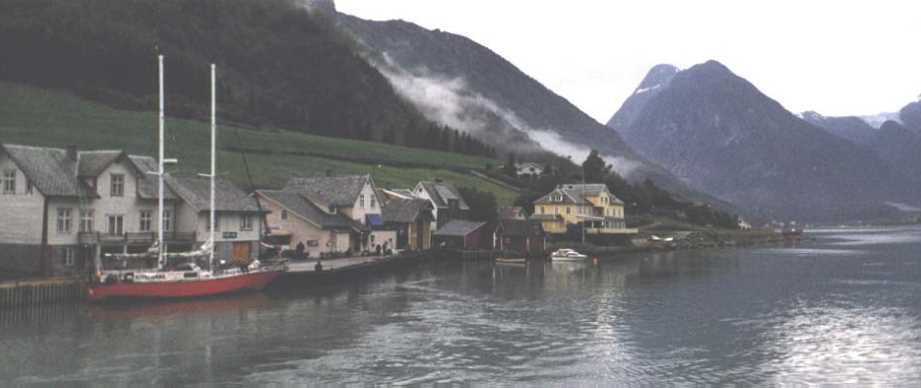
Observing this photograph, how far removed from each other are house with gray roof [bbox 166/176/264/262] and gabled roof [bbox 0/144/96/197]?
9118 mm

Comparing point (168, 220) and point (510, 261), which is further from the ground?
point (168, 220)

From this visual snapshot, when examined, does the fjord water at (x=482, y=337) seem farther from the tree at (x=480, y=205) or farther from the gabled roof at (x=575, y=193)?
the gabled roof at (x=575, y=193)

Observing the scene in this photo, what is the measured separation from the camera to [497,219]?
12525 centimetres

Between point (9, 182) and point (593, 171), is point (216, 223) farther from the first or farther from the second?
point (593, 171)

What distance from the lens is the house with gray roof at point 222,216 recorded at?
6925 centimetres

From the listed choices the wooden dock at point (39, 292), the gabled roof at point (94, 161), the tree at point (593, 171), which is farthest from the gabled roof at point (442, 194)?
the wooden dock at point (39, 292)

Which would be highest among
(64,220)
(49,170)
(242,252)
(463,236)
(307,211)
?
(49,170)

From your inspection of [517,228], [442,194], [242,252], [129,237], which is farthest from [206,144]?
[129,237]

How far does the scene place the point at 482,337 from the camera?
44.9 metres

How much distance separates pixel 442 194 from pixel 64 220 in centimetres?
6959

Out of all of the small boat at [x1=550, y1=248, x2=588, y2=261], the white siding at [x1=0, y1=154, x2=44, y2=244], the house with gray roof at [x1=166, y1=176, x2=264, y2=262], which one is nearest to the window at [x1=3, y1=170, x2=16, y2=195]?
the white siding at [x1=0, y1=154, x2=44, y2=244]

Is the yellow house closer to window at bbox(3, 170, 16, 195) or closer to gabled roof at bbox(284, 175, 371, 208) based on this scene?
gabled roof at bbox(284, 175, 371, 208)

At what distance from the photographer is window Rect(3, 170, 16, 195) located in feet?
193

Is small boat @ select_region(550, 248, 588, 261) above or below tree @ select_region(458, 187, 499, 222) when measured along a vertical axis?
below
